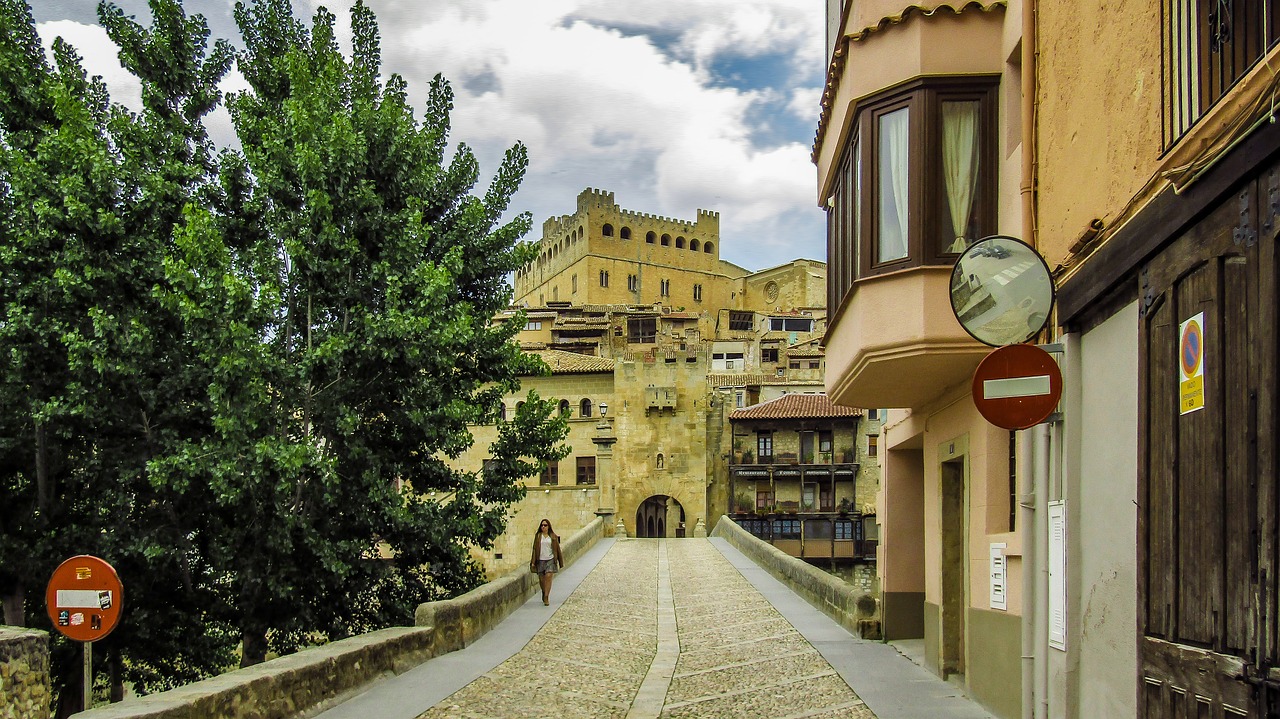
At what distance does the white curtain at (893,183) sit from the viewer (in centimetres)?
890

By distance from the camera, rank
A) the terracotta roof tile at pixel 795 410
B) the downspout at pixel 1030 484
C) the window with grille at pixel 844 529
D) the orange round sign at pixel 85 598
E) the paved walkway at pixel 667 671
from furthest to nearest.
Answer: the terracotta roof tile at pixel 795 410 < the window with grille at pixel 844 529 < the orange round sign at pixel 85 598 < the paved walkway at pixel 667 671 < the downspout at pixel 1030 484

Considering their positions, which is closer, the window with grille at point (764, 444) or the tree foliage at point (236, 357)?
the tree foliage at point (236, 357)

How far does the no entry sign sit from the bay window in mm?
2469

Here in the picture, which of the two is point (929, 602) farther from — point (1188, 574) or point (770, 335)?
point (770, 335)

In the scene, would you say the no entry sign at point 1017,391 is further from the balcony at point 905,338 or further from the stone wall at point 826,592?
the stone wall at point 826,592

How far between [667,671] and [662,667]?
0.32m

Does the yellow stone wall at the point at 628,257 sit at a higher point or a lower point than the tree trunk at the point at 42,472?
higher

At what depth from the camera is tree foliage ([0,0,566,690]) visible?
1565 cm

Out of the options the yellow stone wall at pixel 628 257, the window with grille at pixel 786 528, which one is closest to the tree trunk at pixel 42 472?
the window with grille at pixel 786 528

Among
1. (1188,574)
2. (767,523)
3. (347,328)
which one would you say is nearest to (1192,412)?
(1188,574)

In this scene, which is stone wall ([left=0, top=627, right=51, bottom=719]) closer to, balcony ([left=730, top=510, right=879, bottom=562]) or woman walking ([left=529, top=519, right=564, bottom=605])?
woman walking ([left=529, top=519, right=564, bottom=605])

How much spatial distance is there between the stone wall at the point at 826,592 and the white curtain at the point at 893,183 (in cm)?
620

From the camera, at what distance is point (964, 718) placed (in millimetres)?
8531

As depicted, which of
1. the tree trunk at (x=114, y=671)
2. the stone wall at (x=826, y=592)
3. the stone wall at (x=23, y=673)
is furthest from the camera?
the tree trunk at (x=114, y=671)
